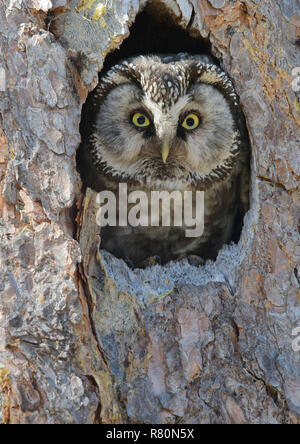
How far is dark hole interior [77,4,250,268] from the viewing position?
267 centimetres

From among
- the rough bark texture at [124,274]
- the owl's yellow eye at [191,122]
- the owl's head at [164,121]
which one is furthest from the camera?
the owl's yellow eye at [191,122]

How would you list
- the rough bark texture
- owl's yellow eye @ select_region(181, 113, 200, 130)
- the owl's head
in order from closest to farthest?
the rough bark texture < the owl's head < owl's yellow eye @ select_region(181, 113, 200, 130)

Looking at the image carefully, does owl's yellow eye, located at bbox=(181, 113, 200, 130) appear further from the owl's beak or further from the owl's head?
the owl's beak

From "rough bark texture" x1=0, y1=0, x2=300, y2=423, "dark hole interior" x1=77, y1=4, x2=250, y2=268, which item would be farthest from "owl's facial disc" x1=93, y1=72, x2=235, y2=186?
"rough bark texture" x1=0, y1=0, x2=300, y2=423

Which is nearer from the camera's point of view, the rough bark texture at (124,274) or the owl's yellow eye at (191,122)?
the rough bark texture at (124,274)

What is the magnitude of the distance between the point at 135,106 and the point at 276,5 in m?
0.76

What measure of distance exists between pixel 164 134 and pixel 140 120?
0.18 meters

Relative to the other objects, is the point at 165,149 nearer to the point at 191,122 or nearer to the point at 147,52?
the point at 191,122

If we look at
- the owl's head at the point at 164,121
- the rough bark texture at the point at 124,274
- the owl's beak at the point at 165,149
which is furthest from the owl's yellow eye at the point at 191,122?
the rough bark texture at the point at 124,274

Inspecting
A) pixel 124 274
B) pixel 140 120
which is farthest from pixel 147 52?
pixel 124 274

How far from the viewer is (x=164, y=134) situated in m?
2.46

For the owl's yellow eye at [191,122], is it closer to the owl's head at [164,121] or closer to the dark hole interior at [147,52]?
the owl's head at [164,121]

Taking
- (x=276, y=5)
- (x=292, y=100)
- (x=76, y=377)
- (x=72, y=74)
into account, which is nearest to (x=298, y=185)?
(x=292, y=100)

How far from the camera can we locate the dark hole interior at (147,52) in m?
2.67
